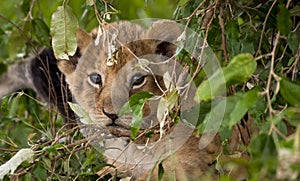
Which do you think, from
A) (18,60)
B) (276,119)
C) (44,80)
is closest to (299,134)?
(276,119)

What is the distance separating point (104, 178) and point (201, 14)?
2.10 feet

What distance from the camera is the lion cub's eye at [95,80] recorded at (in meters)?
2.75

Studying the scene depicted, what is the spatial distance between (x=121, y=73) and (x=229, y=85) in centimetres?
121

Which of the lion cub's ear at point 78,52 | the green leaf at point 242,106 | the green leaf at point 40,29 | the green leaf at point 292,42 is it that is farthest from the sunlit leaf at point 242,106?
the green leaf at point 40,29

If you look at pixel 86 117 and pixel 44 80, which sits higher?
pixel 86 117

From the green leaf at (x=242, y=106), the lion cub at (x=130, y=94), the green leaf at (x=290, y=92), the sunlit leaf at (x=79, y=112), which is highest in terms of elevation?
the green leaf at (x=242, y=106)

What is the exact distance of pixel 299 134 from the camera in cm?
113

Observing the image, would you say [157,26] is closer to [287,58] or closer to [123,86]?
[123,86]

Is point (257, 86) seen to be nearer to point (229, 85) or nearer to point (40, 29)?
point (229, 85)

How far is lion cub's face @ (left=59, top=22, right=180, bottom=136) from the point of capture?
2.55 metres

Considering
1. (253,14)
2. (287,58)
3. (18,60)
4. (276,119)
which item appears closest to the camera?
(276,119)

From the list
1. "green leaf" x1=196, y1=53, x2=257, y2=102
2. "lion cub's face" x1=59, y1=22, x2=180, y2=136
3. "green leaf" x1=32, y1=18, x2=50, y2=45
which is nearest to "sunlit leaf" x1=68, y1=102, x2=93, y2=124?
"lion cub's face" x1=59, y1=22, x2=180, y2=136

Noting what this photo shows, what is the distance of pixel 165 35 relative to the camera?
106 inches

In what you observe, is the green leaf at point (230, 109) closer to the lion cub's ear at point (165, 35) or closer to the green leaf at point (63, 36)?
the green leaf at point (63, 36)
